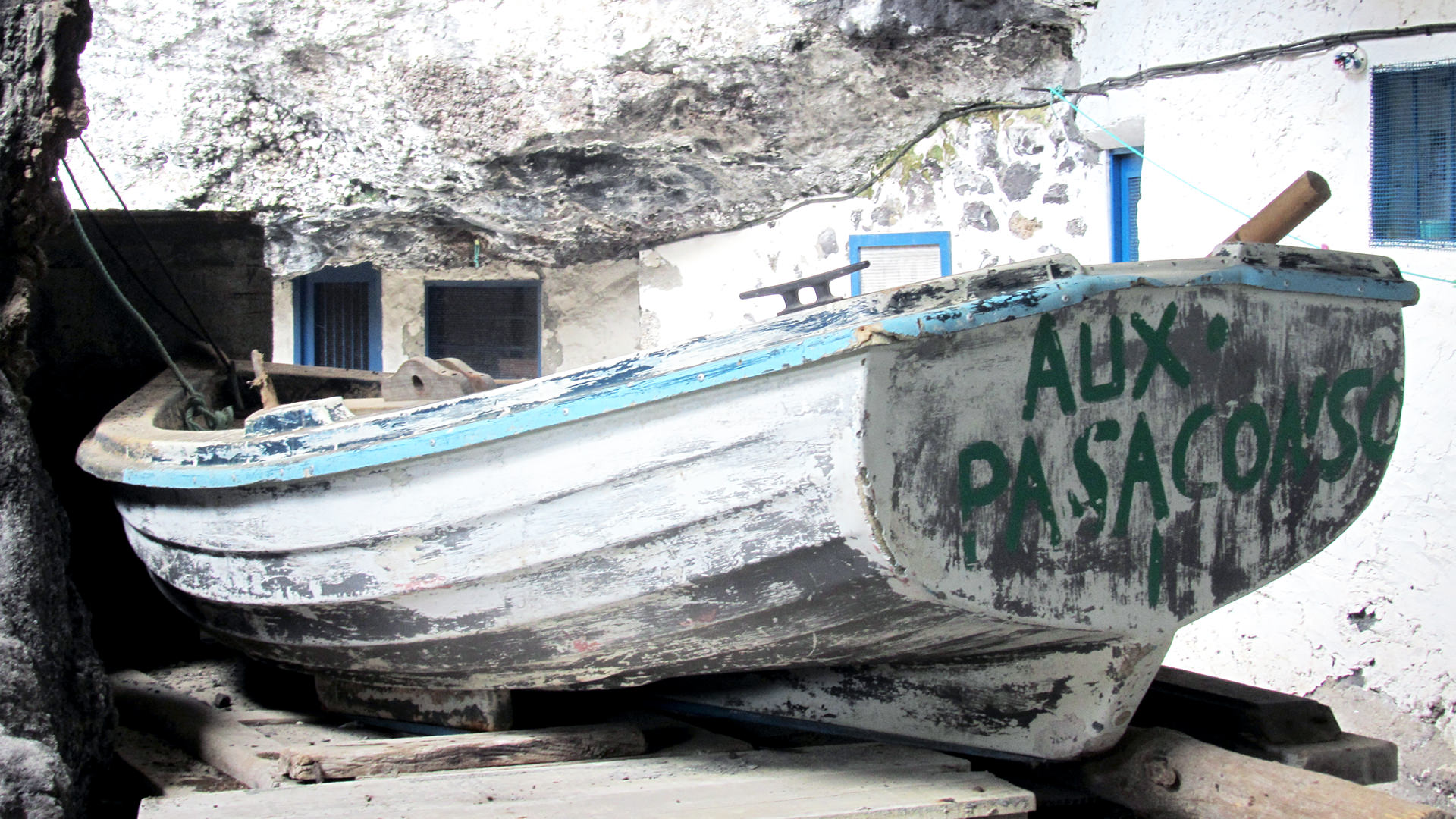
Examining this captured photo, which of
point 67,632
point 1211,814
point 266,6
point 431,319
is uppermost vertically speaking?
point 266,6

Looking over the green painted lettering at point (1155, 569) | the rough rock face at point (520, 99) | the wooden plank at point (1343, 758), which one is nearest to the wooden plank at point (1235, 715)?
the wooden plank at point (1343, 758)

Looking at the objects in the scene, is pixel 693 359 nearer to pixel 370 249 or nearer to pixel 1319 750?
pixel 1319 750

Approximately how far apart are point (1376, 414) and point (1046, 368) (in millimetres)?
820

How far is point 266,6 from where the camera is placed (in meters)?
5.98

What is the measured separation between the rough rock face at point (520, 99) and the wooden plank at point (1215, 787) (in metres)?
3.85

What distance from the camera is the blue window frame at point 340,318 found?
800 cm

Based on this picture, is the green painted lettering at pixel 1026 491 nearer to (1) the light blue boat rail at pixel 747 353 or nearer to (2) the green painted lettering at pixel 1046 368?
(2) the green painted lettering at pixel 1046 368

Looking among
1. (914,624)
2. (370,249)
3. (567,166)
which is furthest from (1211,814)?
(370,249)

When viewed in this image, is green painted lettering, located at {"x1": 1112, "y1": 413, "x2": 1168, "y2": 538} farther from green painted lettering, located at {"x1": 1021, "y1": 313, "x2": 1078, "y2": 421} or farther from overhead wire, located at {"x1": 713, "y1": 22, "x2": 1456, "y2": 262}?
overhead wire, located at {"x1": 713, "y1": 22, "x2": 1456, "y2": 262}

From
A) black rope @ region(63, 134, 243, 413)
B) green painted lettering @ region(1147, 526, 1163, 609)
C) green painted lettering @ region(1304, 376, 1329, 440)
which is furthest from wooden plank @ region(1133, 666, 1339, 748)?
black rope @ region(63, 134, 243, 413)

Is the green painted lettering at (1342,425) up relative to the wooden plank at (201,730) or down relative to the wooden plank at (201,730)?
up

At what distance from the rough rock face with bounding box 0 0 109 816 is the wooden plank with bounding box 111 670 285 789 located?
23cm

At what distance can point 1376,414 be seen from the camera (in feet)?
6.72

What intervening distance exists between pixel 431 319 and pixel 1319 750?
6.97m
